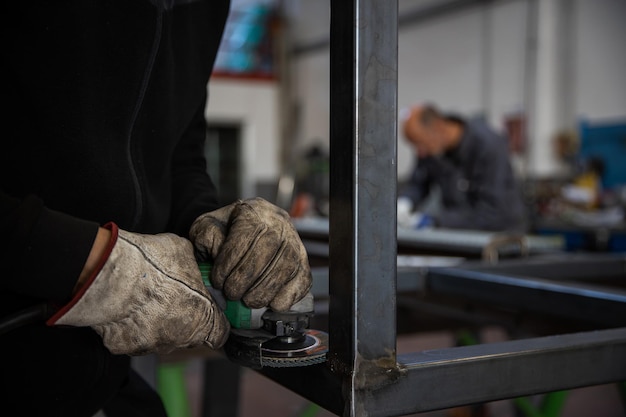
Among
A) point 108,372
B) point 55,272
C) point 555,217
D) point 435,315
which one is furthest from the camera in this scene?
point 555,217

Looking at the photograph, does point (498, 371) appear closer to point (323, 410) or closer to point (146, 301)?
point (146, 301)

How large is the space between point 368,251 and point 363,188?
0.06 meters

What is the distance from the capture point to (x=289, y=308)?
74 cm

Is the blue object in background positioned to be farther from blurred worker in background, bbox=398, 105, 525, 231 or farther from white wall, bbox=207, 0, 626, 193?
blurred worker in background, bbox=398, 105, 525, 231

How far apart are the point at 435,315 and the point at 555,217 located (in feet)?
10.2

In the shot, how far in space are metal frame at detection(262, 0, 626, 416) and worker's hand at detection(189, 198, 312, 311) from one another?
0.07 m

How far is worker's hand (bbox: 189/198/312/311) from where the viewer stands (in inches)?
27.7

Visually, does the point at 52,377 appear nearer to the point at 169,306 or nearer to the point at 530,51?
the point at 169,306

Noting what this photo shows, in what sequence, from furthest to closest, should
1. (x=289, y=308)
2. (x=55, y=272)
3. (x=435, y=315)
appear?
(x=435, y=315)
(x=289, y=308)
(x=55, y=272)

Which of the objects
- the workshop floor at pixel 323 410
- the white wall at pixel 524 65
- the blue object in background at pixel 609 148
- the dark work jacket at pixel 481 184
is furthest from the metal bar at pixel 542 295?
the white wall at pixel 524 65

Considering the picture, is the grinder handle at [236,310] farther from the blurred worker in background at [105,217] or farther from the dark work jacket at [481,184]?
the dark work jacket at [481,184]

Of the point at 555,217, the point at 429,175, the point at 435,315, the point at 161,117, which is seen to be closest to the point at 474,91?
the point at 555,217

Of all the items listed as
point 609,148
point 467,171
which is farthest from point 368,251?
point 609,148

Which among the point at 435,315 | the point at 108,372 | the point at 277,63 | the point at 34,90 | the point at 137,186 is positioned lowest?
the point at 435,315
